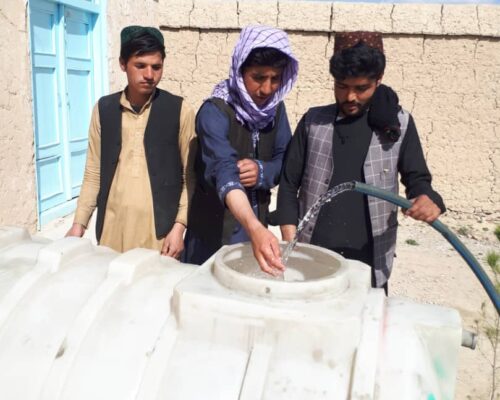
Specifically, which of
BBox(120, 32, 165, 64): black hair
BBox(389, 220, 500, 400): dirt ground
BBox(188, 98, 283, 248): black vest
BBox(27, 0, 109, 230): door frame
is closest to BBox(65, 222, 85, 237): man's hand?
BBox(188, 98, 283, 248): black vest

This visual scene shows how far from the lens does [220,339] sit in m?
1.08

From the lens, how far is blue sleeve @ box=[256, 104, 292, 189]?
6.63 ft

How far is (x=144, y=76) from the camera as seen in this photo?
226 cm

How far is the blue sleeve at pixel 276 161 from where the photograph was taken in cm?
202

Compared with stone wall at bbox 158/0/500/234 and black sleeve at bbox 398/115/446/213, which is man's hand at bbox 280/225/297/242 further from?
stone wall at bbox 158/0/500/234

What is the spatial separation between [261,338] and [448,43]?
500 cm

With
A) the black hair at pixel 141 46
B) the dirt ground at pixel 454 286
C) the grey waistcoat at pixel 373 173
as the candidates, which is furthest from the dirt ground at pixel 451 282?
the black hair at pixel 141 46

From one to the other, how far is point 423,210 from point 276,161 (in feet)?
1.93

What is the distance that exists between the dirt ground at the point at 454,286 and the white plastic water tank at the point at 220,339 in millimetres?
1787

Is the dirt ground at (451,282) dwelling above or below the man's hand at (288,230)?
below

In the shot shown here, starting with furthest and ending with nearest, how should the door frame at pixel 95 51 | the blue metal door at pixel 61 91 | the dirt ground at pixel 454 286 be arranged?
the door frame at pixel 95 51 → the blue metal door at pixel 61 91 → the dirt ground at pixel 454 286

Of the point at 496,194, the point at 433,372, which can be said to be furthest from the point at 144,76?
the point at 496,194

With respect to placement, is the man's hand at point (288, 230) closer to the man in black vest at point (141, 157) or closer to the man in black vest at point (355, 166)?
the man in black vest at point (355, 166)

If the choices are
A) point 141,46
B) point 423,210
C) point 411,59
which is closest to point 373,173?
point 423,210
